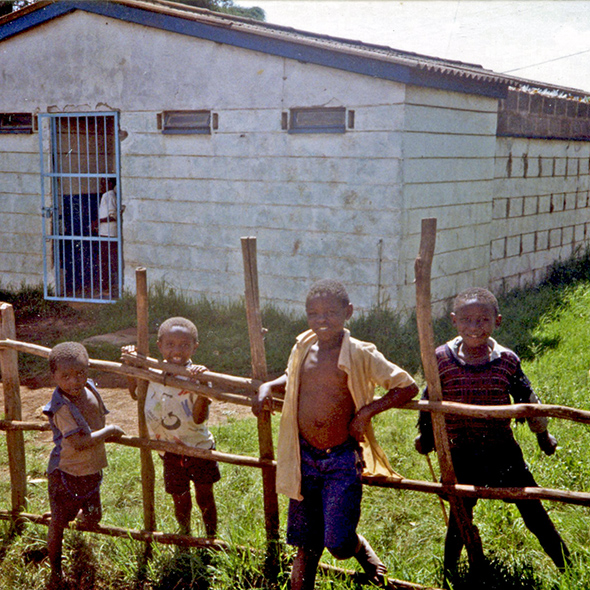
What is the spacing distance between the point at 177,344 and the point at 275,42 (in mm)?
5199

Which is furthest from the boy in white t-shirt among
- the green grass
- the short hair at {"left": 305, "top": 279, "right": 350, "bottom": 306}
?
the short hair at {"left": 305, "top": 279, "right": 350, "bottom": 306}

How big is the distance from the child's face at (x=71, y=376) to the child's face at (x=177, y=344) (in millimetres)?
390

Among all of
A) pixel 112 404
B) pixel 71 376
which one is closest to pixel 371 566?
pixel 71 376

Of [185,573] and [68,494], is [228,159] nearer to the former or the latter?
[68,494]

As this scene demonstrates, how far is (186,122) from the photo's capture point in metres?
8.79

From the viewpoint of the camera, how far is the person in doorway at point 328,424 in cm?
289

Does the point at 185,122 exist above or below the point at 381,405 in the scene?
above

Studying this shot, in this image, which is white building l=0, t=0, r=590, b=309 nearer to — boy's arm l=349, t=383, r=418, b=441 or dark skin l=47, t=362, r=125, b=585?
dark skin l=47, t=362, r=125, b=585

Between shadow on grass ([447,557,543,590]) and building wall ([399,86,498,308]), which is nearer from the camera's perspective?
shadow on grass ([447,557,543,590])

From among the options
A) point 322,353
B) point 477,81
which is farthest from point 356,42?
point 322,353

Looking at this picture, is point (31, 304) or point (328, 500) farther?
point (31, 304)

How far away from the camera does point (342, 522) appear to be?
285cm

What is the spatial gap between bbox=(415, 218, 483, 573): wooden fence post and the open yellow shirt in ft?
0.54

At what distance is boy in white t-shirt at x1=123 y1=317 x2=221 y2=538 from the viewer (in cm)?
354
